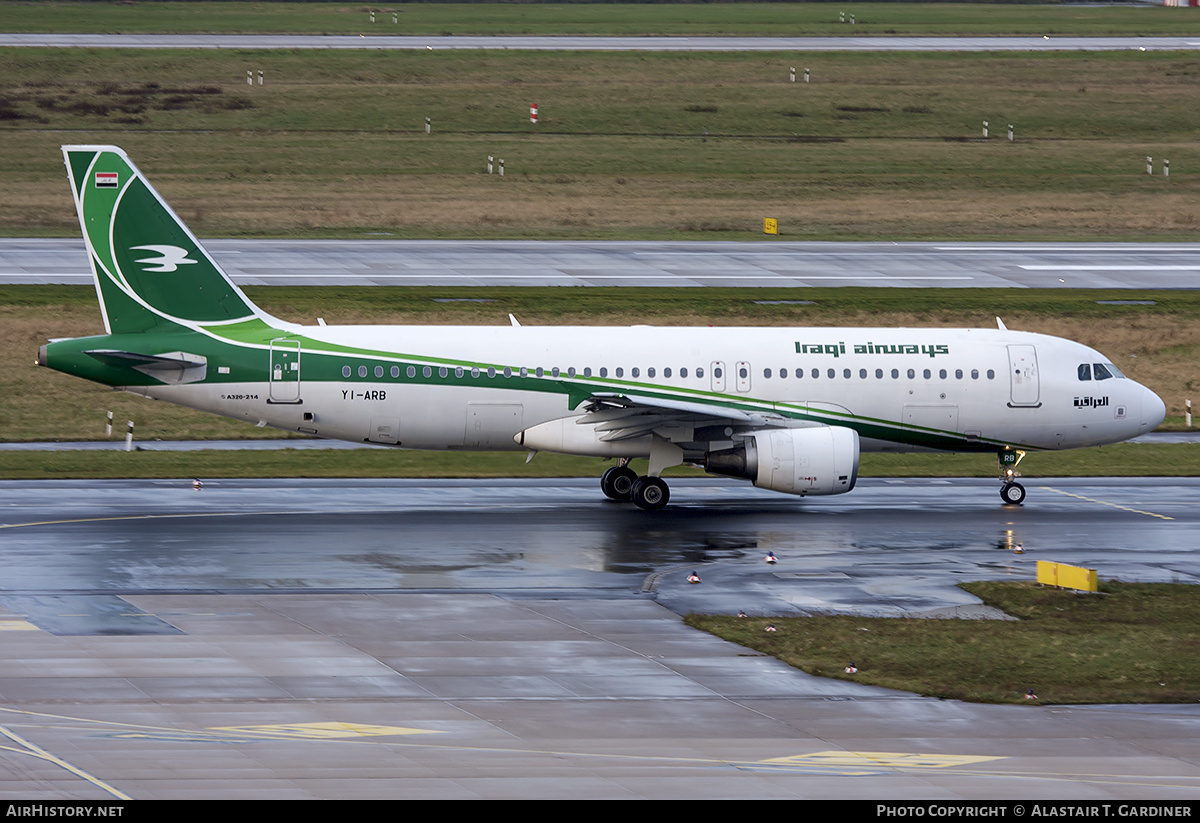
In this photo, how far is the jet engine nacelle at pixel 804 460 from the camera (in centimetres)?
3538

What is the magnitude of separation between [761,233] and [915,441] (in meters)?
37.7

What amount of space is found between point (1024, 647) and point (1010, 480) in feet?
46.3

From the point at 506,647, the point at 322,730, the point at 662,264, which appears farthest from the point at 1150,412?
the point at 662,264

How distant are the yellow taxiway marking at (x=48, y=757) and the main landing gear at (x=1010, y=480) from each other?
82.1ft

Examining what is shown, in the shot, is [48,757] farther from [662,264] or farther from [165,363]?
[662,264]

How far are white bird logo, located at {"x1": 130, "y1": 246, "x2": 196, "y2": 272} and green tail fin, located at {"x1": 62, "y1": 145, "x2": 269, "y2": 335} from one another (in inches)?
0.9

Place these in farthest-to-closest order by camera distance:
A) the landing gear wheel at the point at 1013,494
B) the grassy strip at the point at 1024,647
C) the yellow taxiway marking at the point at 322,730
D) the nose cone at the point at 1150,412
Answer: the nose cone at the point at 1150,412, the landing gear wheel at the point at 1013,494, the grassy strip at the point at 1024,647, the yellow taxiway marking at the point at 322,730

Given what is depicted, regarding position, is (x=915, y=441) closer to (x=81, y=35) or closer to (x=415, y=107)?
(x=415, y=107)

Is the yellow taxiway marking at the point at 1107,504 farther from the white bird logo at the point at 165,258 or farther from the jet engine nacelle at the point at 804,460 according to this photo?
the white bird logo at the point at 165,258

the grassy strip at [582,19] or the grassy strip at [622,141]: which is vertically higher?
the grassy strip at [582,19]

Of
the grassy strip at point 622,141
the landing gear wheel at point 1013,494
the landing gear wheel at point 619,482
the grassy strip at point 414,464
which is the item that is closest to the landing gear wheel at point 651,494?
the landing gear wheel at point 619,482

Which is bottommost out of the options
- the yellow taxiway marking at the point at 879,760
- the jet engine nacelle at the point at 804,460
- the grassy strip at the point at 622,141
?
the yellow taxiway marking at the point at 879,760

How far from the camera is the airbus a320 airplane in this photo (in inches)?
1415

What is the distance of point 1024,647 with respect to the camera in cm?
2522
